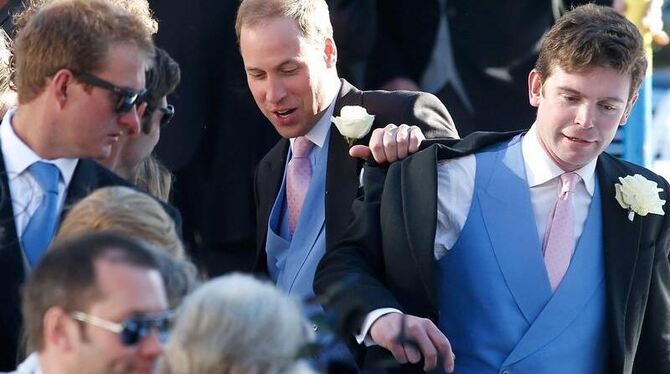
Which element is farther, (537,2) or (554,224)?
(537,2)

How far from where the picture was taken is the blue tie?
3.39 metres

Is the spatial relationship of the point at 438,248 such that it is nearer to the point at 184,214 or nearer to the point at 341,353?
the point at 341,353

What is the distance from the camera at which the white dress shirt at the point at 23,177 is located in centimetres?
340

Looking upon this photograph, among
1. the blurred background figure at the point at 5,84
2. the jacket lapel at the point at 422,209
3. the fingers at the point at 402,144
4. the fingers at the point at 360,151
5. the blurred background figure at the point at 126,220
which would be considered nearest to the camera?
the blurred background figure at the point at 126,220

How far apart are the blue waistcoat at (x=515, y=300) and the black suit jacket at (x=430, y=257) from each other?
0.20 feet

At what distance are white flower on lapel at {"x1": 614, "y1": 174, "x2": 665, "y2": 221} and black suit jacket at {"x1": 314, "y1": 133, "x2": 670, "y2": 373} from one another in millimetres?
24

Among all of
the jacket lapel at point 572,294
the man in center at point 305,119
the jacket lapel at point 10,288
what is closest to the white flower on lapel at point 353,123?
the man in center at point 305,119

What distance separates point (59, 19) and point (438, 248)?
1250 millimetres

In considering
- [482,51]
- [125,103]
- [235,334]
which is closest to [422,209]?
[125,103]

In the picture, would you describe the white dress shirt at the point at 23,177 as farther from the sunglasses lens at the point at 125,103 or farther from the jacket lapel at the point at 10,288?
the sunglasses lens at the point at 125,103

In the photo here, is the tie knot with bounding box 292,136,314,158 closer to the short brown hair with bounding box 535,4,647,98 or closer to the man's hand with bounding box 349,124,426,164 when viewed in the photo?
the man's hand with bounding box 349,124,426,164

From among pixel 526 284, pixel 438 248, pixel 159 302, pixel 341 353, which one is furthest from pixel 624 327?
pixel 159 302

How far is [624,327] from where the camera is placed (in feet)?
12.8

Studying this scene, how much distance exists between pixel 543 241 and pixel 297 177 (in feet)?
3.09
